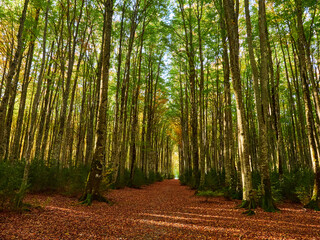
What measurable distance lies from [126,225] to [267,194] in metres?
4.64

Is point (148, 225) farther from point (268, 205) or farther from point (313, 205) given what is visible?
point (313, 205)

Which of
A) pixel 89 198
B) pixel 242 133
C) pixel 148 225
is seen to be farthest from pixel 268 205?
pixel 89 198

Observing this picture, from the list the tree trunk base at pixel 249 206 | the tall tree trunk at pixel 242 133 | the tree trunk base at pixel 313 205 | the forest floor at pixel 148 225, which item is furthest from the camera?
the tree trunk base at pixel 313 205

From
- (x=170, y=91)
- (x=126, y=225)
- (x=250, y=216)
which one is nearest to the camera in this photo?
(x=126, y=225)

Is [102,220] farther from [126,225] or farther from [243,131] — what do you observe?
[243,131]

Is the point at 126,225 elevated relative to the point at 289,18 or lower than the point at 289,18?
lower

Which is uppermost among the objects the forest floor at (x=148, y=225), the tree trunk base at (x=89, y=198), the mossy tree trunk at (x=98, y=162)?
the mossy tree trunk at (x=98, y=162)

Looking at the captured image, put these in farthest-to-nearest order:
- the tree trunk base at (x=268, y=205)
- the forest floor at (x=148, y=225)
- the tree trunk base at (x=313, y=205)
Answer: the tree trunk base at (x=313, y=205), the tree trunk base at (x=268, y=205), the forest floor at (x=148, y=225)

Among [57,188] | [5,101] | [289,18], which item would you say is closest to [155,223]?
[57,188]

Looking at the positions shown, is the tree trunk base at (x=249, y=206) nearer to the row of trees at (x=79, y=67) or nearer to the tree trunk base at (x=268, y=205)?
the tree trunk base at (x=268, y=205)

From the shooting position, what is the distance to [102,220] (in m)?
4.43

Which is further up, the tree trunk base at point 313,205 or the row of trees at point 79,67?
the row of trees at point 79,67

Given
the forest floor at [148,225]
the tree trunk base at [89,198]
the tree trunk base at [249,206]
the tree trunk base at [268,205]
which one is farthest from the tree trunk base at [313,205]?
the tree trunk base at [89,198]

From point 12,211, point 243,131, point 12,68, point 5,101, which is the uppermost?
point 12,68
